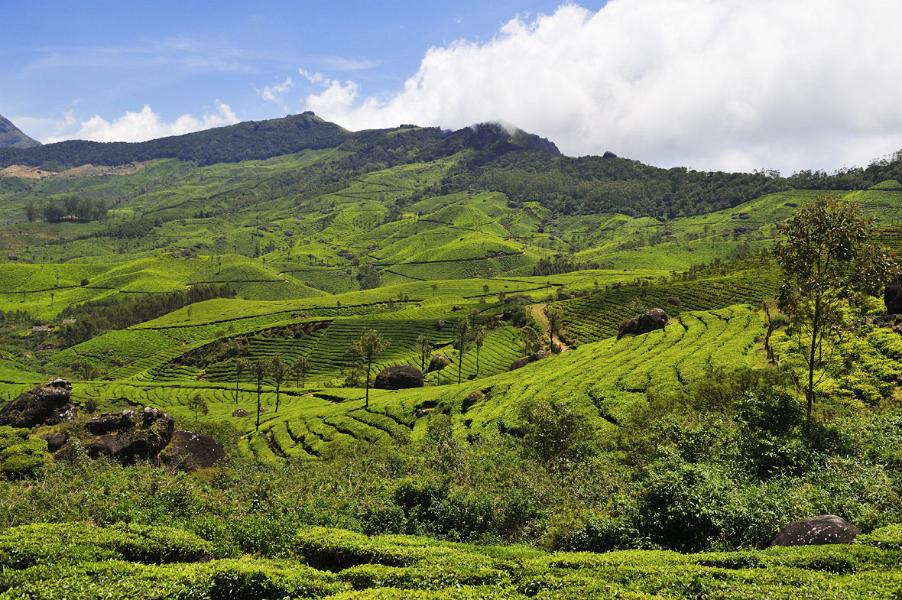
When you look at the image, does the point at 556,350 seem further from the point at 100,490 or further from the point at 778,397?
the point at 100,490

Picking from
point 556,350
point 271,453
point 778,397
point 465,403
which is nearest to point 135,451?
point 271,453

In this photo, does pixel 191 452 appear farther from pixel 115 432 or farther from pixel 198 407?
pixel 198 407

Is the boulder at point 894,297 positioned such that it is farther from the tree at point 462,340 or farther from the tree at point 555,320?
the tree at point 555,320

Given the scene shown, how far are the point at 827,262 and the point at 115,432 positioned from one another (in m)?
81.1

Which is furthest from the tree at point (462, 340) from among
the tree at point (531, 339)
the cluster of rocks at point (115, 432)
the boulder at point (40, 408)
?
the boulder at point (40, 408)

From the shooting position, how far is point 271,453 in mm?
86938

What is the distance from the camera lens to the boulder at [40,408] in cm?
7506

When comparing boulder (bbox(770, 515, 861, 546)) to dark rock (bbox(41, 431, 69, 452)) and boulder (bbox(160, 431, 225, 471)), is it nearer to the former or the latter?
boulder (bbox(160, 431, 225, 471))

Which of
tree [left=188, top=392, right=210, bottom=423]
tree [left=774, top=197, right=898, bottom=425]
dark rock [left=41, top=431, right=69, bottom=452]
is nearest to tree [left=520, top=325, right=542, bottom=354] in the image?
tree [left=188, top=392, right=210, bottom=423]

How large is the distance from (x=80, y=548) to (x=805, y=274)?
46.1m

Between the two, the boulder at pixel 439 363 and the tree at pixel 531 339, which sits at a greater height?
the tree at pixel 531 339

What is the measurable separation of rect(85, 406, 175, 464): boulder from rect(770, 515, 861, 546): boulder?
6736 centimetres

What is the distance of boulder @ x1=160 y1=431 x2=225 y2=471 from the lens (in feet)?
221

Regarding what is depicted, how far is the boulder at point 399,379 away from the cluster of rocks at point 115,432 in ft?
178
